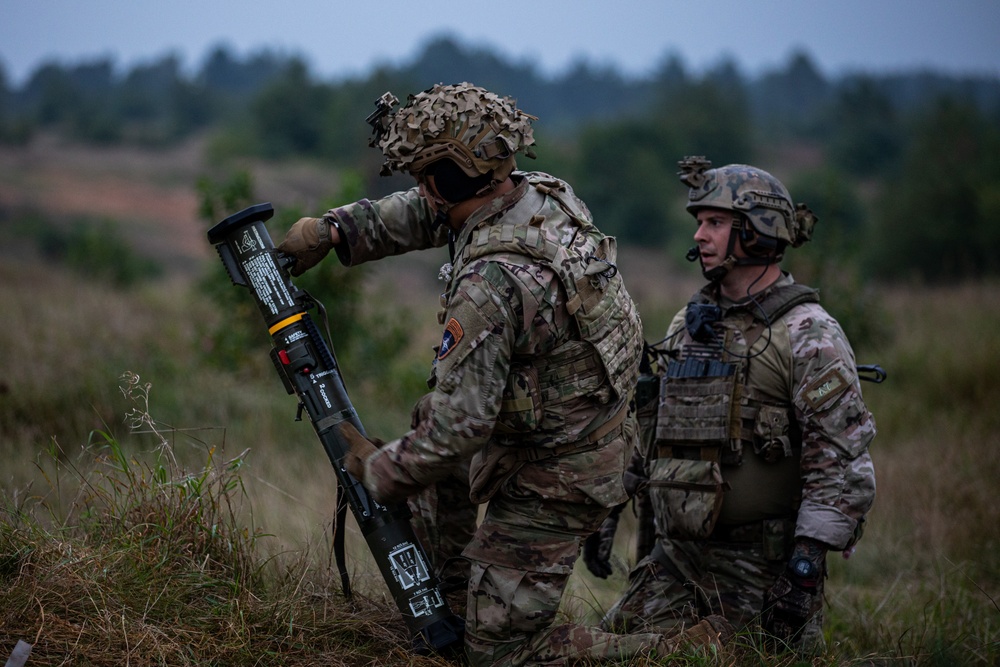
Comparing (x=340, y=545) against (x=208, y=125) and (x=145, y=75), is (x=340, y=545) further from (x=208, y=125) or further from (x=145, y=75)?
(x=145, y=75)

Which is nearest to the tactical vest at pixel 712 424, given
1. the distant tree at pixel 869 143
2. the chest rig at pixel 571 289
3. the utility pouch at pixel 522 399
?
the chest rig at pixel 571 289

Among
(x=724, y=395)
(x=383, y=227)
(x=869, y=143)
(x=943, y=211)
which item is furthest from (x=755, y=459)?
(x=869, y=143)

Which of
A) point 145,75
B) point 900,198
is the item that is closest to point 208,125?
point 145,75

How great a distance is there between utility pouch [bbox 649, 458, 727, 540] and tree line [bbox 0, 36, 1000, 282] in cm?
648

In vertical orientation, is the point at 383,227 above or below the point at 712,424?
above

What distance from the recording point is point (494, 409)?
2.96m

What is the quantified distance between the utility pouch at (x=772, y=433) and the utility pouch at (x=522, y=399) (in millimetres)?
1072

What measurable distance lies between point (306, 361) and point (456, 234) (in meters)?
0.72

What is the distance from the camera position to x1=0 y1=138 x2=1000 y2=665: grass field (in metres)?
3.26

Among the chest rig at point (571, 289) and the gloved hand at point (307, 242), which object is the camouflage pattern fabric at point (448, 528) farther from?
the gloved hand at point (307, 242)

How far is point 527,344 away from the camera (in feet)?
10.0

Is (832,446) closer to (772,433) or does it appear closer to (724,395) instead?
(772,433)

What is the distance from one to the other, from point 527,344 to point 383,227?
0.93 meters

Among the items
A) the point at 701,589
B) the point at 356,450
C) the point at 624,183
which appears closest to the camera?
the point at 356,450
